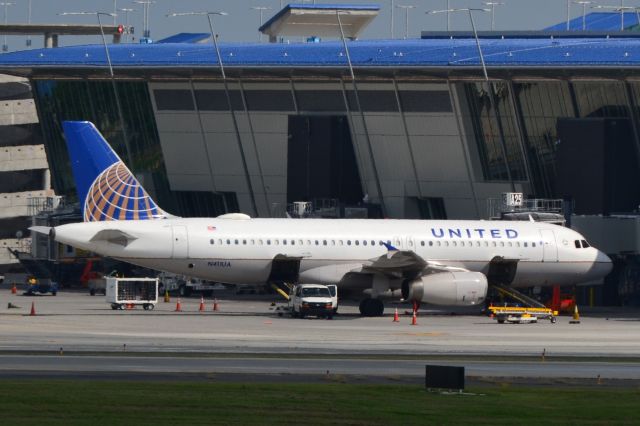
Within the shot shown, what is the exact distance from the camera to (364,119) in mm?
100062

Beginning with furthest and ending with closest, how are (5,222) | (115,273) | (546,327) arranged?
(5,222) < (115,273) < (546,327)

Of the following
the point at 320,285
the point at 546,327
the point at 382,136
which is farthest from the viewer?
the point at 382,136

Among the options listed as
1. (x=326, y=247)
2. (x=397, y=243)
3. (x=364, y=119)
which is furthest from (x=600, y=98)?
(x=326, y=247)

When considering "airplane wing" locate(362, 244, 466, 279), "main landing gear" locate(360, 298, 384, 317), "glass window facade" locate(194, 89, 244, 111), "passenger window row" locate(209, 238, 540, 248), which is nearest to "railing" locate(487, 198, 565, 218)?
"passenger window row" locate(209, 238, 540, 248)

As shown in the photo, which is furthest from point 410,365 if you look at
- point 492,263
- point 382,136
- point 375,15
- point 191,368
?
point 375,15

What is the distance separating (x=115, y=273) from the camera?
279 feet

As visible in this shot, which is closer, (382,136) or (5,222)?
(382,136)

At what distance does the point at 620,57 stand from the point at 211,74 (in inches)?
1191

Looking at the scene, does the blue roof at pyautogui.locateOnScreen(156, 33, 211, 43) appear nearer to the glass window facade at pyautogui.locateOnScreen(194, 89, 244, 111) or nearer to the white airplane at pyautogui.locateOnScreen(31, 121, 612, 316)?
the glass window facade at pyautogui.locateOnScreen(194, 89, 244, 111)

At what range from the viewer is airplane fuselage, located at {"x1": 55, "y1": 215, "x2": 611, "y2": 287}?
212ft

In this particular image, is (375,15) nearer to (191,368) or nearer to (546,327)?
(546,327)

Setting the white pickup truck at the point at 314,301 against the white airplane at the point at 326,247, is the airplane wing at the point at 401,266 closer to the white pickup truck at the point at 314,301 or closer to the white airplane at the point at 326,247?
the white airplane at the point at 326,247

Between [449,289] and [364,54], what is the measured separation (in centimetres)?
3562

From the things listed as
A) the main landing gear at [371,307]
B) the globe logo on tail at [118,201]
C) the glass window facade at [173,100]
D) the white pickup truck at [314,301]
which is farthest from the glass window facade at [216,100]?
the white pickup truck at [314,301]
